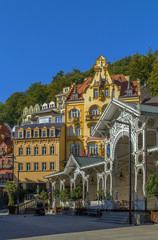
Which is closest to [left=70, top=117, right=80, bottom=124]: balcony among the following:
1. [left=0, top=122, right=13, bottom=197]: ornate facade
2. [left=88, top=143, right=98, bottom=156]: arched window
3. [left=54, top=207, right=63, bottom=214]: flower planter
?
[left=88, top=143, right=98, bottom=156]: arched window

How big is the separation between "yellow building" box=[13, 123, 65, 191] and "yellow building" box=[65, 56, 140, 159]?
2.34 meters

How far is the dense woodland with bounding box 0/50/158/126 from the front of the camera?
10381 cm

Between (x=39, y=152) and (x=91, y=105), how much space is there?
13.5 meters

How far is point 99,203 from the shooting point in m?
42.4

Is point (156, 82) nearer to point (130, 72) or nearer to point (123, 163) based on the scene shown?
point (130, 72)

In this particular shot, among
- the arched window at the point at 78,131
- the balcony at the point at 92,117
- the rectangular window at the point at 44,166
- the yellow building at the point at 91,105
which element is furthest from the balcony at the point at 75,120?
the rectangular window at the point at 44,166

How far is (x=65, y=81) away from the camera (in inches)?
4815

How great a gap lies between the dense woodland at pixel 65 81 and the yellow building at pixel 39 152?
29845mm

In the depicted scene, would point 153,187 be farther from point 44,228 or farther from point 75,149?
point 75,149

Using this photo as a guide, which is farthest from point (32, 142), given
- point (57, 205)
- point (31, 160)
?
point (57, 205)

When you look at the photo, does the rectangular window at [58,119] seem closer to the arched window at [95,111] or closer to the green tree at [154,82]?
the arched window at [95,111]

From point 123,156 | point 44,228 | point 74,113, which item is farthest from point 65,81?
point 44,228

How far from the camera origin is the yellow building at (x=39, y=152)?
251 feet

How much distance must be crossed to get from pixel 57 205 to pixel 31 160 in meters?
23.8
